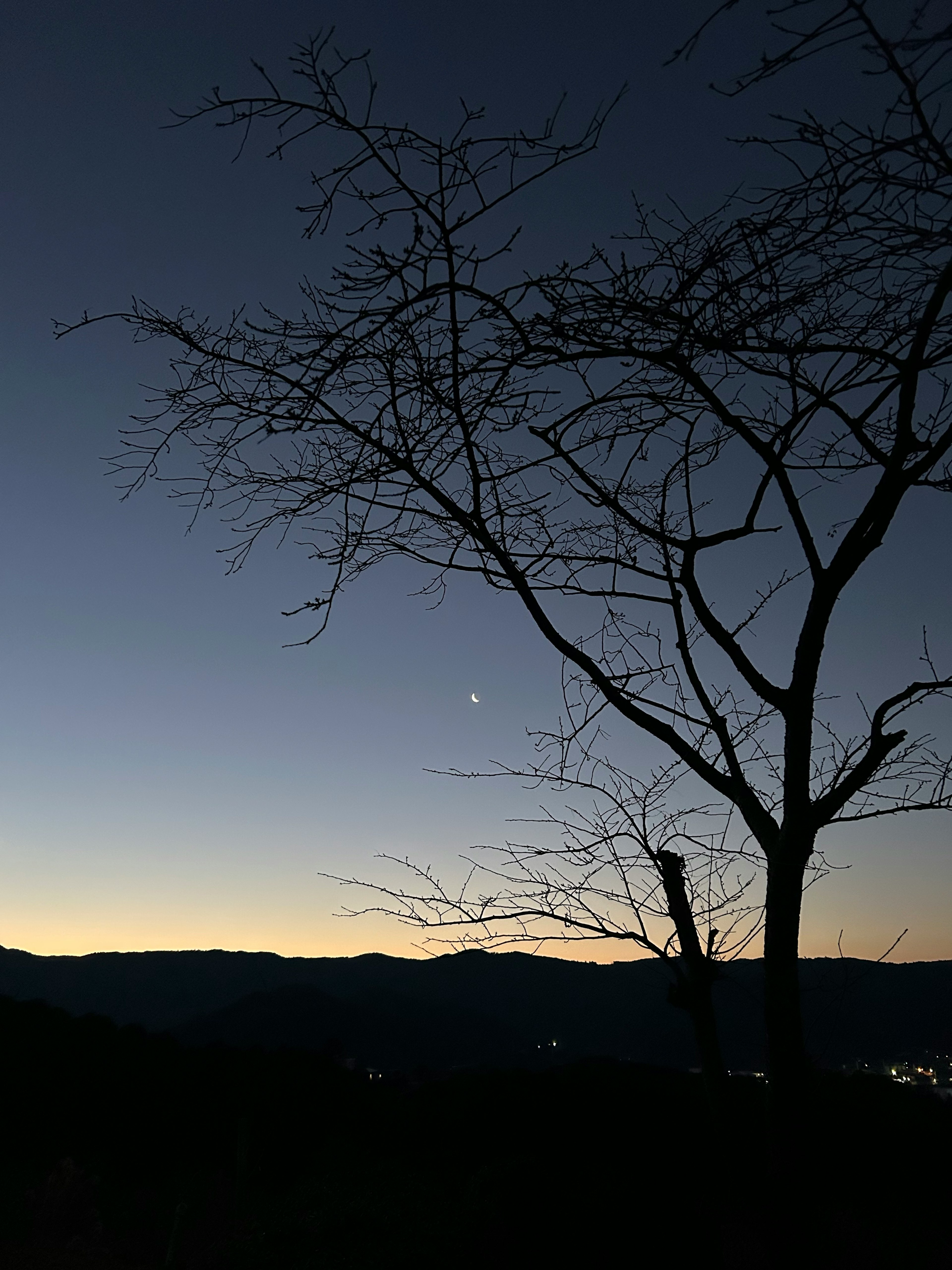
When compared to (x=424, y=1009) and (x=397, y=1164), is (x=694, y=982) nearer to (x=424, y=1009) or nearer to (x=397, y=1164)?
(x=397, y=1164)

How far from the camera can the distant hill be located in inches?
1941

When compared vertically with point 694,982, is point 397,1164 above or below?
below

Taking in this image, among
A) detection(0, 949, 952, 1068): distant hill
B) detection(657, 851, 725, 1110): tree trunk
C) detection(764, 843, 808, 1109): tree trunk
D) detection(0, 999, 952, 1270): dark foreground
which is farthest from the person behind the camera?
detection(0, 949, 952, 1068): distant hill

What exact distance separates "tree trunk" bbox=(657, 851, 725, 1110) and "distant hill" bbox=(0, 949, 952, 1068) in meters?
20.2

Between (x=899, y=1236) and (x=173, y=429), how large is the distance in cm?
1166

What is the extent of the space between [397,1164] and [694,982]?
13896 millimetres

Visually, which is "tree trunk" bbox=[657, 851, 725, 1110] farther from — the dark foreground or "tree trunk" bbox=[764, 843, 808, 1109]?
"tree trunk" bbox=[764, 843, 808, 1109]

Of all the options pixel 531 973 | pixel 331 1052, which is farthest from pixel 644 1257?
pixel 531 973

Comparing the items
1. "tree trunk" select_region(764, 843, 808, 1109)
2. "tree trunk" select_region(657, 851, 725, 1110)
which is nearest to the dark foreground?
"tree trunk" select_region(657, 851, 725, 1110)

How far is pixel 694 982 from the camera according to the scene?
12.2ft

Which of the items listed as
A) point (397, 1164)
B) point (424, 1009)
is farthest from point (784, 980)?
point (424, 1009)

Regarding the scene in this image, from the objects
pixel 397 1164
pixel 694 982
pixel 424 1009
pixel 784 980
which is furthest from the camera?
pixel 424 1009

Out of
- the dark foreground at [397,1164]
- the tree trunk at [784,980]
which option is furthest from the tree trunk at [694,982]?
the tree trunk at [784,980]

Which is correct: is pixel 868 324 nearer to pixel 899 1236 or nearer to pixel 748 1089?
pixel 899 1236
